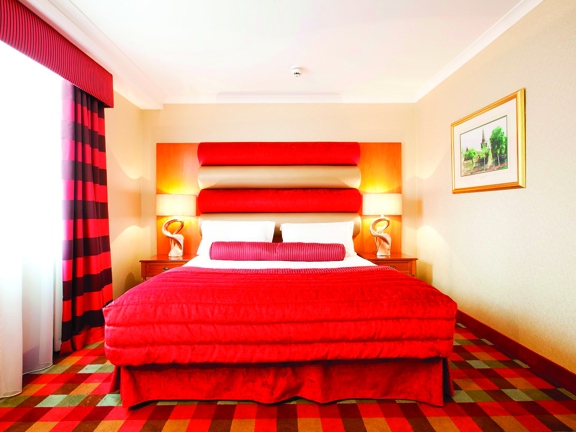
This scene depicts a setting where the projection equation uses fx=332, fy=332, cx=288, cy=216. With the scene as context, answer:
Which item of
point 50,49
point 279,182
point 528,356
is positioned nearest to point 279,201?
point 279,182

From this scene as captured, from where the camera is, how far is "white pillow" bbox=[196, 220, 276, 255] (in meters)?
3.85

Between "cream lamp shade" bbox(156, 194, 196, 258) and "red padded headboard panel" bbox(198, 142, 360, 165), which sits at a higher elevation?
Answer: "red padded headboard panel" bbox(198, 142, 360, 165)

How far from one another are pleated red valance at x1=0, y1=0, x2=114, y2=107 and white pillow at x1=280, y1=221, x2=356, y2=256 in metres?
2.36

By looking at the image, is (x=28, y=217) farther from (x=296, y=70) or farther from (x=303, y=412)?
(x=296, y=70)

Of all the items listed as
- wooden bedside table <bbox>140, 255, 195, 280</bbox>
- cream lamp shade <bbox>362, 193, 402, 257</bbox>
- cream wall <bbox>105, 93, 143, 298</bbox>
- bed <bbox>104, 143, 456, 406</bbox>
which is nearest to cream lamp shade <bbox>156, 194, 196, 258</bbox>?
wooden bedside table <bbox>140, 255, 195, 280</bbox>

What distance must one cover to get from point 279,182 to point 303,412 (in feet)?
9.06

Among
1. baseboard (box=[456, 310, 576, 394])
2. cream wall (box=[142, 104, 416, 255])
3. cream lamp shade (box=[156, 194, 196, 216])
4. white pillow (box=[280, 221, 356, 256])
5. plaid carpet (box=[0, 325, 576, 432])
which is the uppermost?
cream wall (box=[142, 104, 416, 255])

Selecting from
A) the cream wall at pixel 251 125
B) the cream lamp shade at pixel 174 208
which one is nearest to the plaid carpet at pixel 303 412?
the cream lamp shade at pixel 174 208

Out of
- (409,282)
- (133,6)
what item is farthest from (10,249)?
(409,282)

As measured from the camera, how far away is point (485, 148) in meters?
3.10

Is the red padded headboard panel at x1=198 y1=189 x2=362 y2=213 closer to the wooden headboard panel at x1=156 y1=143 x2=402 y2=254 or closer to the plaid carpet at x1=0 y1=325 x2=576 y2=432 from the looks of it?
the wooden headboard panel at x1=156 y1=143 x2=402 y2=254

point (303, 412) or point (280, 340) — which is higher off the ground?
point (280, 340)

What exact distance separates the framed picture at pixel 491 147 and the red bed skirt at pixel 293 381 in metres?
1.71

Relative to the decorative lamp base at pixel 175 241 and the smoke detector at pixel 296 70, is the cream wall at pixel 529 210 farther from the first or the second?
the decorative lamp base at pixel 175 241
